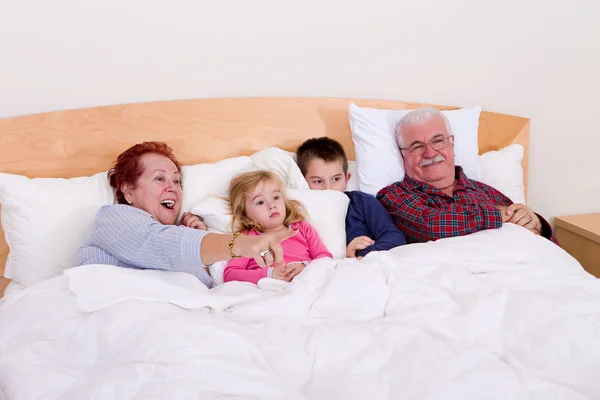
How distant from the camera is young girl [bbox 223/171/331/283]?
1.76 m

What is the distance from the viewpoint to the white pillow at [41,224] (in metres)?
1.70

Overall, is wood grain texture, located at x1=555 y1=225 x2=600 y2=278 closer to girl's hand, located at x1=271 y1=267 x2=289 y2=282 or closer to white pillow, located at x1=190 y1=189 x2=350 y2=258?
white pillow, located at x1=190 y1=189 x2=350 y2=258

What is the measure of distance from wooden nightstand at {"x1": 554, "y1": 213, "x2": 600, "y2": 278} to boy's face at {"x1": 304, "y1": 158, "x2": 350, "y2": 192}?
1064mm

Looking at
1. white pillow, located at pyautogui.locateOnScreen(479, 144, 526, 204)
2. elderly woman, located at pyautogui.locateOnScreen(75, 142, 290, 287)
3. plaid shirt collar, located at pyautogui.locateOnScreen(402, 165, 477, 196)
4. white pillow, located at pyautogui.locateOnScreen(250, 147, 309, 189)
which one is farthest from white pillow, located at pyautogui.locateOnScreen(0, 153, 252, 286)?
white pillow, located at pyautogui.locateOnScreen(479, 144, 526, 204)

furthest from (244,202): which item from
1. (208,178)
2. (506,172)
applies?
(506,172)

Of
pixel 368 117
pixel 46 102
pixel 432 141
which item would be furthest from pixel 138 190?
pixel 432 141

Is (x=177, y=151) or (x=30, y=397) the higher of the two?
(x=177, y=151)

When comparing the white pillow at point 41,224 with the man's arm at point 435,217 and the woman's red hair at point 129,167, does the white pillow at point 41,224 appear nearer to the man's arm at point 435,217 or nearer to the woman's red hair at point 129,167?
the woman's red hair at point 129,167

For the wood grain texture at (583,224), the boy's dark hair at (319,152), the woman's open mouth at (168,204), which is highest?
the boy's dark hair at (319,152)

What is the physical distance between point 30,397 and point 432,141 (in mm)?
1482

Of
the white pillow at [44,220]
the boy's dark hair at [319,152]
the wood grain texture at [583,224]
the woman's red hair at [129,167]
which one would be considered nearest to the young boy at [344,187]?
the boy's dark hair at [319,152]

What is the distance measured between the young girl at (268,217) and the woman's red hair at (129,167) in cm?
26

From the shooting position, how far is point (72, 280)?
138cm

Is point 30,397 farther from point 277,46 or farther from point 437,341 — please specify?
point 277,46
